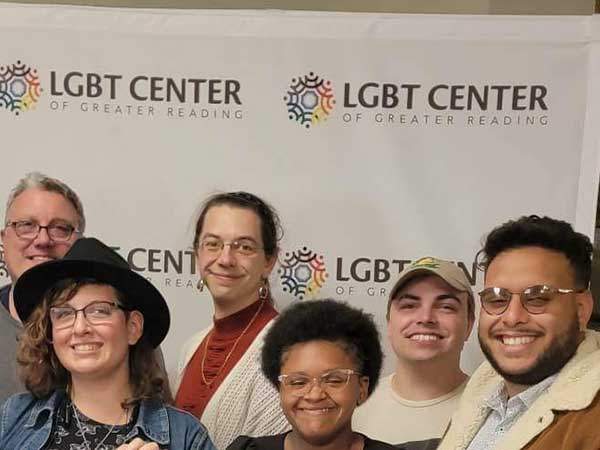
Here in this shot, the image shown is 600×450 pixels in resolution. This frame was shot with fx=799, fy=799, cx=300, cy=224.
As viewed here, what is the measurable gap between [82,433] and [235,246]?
2.15ft

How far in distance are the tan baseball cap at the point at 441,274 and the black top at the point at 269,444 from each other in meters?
0.38

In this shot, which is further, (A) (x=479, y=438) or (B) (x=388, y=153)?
(B) (x=388, y=153)

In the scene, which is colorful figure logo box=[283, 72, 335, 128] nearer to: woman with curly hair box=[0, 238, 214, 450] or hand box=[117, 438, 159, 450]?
woman with curly hair box=[0, 238, 214, 450]

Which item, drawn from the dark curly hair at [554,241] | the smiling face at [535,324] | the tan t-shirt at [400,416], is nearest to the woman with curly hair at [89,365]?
the tan t-shirt at [400,416]

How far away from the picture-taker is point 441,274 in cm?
205

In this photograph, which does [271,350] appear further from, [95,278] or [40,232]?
[40,232]

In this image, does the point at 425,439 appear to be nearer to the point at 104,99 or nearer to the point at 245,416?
the point at 245,416

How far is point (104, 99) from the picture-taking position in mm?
2209

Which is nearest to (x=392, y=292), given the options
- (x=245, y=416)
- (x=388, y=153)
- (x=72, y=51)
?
(x=388, y=153)

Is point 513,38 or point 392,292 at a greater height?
point 513,38

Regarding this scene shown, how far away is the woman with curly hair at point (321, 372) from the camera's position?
187 centimetres

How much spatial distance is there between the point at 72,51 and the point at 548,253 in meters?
1.36

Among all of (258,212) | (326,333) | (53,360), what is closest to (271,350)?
(326,333)

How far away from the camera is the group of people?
5.58 ft
